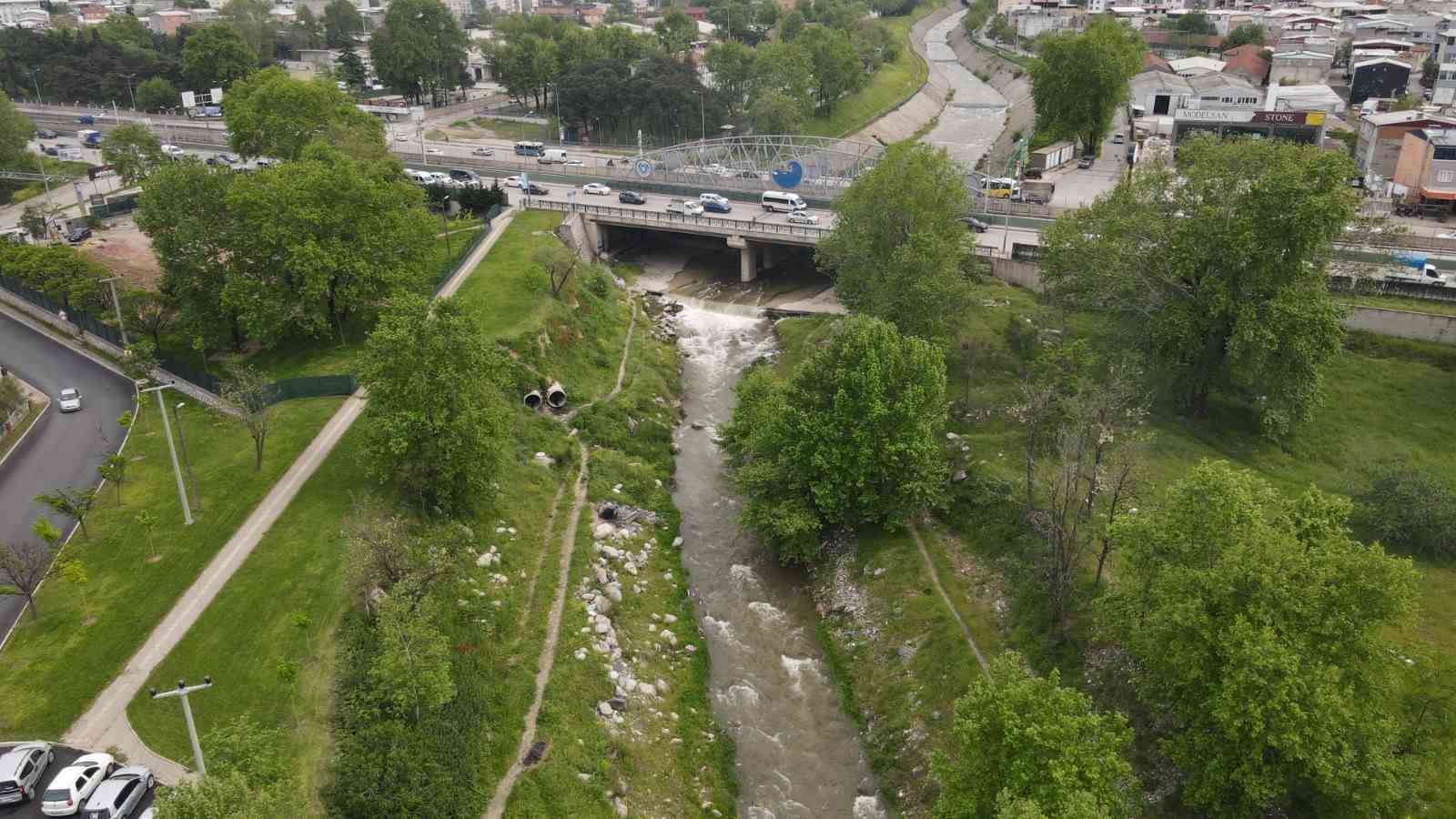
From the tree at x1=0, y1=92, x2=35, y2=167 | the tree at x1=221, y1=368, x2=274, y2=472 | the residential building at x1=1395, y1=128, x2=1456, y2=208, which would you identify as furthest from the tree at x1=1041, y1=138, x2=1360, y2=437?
the tree at x1=0, y1=92, x2=35, y2=167

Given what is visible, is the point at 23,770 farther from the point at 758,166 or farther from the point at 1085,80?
the point at 1085,80

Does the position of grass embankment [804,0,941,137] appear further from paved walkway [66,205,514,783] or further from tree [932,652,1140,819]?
tree [932,652,1140,819]

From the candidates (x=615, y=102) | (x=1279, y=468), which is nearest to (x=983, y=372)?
(x=1279, y=468)

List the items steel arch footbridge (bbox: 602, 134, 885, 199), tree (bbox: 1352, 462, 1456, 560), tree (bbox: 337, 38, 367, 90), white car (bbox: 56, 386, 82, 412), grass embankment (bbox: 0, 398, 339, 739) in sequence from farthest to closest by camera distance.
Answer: tree (bbox: 337, 38, 367, 90), steel arch footbridge (bbox: 602, 134, 885, 199), white car (bbox: 56, 386, 82, 412), tree (bbox: 1352, 462, 1456, 560), grass embankment (bbox: 0, 398, 339, 739)

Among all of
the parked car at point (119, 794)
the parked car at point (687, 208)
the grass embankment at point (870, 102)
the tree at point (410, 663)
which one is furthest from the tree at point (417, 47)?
the parked car at point (119, 794)

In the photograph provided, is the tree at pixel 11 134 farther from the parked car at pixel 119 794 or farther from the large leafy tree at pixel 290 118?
the parked car at pixel 119 794

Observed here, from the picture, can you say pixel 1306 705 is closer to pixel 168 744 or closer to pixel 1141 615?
pixel 1141 615
